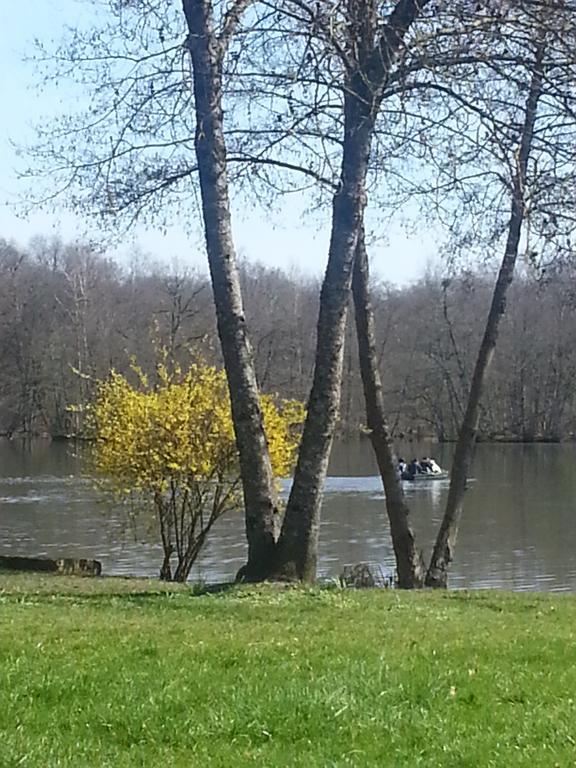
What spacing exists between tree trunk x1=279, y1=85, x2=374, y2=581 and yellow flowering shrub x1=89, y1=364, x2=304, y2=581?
5.55 m

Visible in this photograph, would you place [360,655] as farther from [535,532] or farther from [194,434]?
[535,532]

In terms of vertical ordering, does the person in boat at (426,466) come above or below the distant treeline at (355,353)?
below

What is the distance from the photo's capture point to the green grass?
392 cm

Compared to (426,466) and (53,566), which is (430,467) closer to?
(426,466)

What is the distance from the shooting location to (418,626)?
7.20 meters

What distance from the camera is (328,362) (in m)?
9.95

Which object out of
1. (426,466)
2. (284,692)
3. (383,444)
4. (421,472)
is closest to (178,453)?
(383,444)

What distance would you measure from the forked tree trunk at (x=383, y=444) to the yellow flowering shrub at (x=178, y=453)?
9.22 ft

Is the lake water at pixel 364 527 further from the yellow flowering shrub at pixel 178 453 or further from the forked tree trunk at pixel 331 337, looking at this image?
the forked tree trunk at pixel 331 337

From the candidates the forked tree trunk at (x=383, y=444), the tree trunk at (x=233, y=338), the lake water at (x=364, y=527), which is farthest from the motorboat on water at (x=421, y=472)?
the tree trunk at (x=233, y=338)

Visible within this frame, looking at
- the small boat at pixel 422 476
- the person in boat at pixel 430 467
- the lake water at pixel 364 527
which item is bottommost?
the lake water at pixel 364 527

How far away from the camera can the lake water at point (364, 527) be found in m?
18.8

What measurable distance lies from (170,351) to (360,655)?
14121 mm

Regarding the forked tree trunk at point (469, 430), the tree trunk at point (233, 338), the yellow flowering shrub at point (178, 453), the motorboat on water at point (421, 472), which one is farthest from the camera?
the motorboat on water at point (421, 472)
